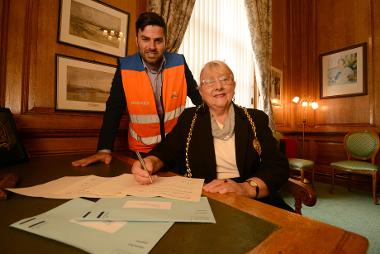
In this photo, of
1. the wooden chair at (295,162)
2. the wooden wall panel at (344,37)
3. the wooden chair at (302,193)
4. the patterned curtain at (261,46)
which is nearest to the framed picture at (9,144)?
the wooden chair at (302,193)

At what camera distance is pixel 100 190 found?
0.82 m

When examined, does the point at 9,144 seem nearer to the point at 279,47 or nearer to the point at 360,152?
the point at 360,152

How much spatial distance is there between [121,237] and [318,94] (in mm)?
6220

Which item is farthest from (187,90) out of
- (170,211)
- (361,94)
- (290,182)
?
(361,94)

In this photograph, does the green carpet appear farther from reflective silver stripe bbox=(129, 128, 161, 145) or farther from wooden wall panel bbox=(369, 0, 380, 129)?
reflective silver stripe bbox=(129, 128, 161, 145)

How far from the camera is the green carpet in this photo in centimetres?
249

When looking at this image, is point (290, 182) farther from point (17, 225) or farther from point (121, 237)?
point (17, 225)

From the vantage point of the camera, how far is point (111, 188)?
0.84m

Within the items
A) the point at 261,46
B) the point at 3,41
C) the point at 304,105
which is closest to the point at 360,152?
the point at 304,105

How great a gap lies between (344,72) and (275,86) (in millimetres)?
1571

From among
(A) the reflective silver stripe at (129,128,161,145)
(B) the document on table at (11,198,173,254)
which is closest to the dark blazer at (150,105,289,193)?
(A) the reflective silver stripe at (129,128,161,145)

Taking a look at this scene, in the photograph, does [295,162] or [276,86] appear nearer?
[295,162]

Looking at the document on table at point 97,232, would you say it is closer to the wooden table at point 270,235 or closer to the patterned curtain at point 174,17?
the wooden table at point 270,235

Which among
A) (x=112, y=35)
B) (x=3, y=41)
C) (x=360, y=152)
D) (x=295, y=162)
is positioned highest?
(x=112, y=35)
